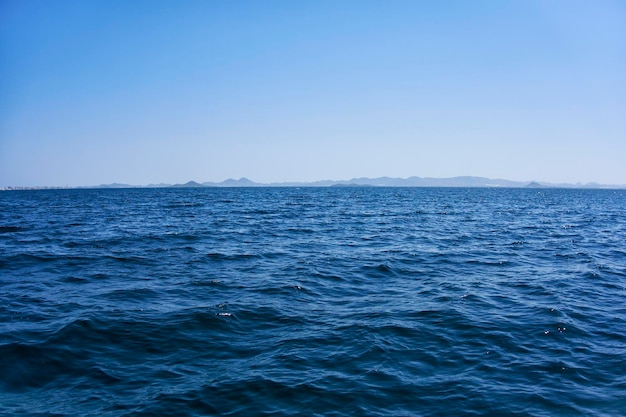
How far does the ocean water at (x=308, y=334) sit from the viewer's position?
798cm

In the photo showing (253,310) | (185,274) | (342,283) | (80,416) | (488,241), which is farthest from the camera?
(488,241)

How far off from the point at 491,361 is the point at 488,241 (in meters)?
22.4

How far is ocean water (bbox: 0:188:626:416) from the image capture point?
314 inches

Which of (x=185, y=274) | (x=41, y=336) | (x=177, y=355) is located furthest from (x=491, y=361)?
(x=185, y=274)

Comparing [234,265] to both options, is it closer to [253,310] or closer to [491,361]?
[253,310]

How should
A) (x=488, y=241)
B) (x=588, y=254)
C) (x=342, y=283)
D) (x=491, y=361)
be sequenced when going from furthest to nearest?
(x=488, y=241), (x=588, y=254), (x=342, y=283), (x=491, y=361)

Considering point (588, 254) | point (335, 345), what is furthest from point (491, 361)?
point (588, 254)

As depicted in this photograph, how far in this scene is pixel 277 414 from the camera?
7.44 meters

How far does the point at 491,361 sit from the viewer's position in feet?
32.0

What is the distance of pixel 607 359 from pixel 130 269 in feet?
62.5

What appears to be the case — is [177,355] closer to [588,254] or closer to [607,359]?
[607,359]

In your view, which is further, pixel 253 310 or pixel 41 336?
pixel 253 310

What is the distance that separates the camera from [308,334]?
11.3 m

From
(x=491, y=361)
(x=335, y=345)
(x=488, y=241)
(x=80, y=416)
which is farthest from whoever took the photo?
(x=488, y=241)
